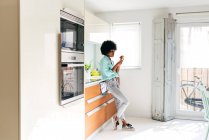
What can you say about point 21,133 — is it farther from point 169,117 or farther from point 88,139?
point 169,117

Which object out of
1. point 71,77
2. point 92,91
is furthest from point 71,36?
point 92,91

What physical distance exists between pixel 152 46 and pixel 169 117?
1417 mm

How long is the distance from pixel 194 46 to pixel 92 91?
7.92 feet

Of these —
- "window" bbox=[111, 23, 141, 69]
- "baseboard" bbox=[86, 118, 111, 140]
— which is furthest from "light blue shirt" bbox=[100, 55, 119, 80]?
"window" bbox=[111, 23, 141, 69]

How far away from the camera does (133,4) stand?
4355mm

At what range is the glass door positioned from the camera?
15.2 ft

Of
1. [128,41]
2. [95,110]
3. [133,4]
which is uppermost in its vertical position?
[133,4]

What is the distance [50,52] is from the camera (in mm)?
1803

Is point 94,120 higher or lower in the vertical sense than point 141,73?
lower

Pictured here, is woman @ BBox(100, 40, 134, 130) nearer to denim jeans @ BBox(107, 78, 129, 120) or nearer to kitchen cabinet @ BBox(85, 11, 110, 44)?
denim jeans @ BBox(107, 78, 129, 120)

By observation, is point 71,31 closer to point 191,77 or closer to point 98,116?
point 98,116

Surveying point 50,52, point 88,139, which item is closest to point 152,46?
point 88,139
